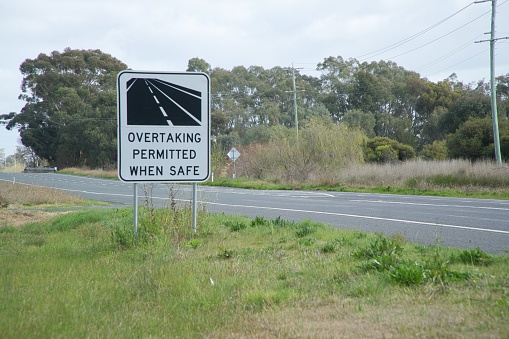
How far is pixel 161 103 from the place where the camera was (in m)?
8.98

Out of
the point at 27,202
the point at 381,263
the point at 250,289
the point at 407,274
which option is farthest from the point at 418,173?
the point at 250,289

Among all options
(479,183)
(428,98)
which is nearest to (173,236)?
(479,183)

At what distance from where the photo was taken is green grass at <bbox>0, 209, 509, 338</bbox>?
14.4ft

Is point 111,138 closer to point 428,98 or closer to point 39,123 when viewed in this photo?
point 39,123

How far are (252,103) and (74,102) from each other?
72.5ft

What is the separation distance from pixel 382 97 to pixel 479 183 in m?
36.2

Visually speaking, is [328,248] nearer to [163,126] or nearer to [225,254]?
[225,254]

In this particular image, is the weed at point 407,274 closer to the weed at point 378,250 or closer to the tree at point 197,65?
the weed at point 378,250

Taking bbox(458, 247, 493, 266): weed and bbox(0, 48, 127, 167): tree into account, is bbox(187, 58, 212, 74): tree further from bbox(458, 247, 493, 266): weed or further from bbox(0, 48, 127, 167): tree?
bbox(458, 247, 493, 266): weed

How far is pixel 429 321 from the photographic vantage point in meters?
4.18

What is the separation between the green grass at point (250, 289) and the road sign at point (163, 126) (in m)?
1.10

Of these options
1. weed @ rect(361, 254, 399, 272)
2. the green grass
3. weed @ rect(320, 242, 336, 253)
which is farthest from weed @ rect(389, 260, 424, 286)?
weed @ rect(320, 242, 336, 253)

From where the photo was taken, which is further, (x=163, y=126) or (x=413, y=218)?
(x=413, y=218)

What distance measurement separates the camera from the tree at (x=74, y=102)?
60.2 metres
